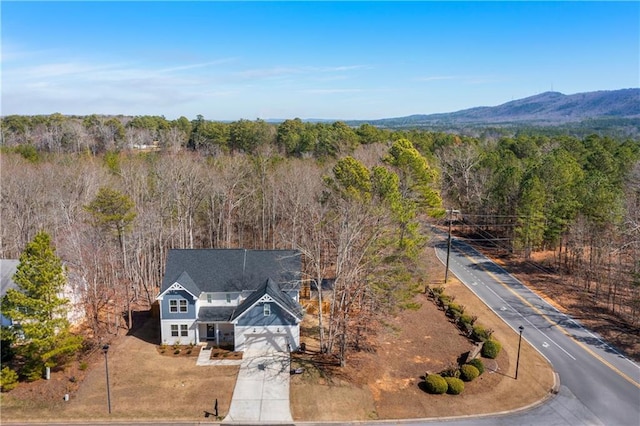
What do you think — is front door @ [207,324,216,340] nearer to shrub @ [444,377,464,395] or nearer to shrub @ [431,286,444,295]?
shrub @ [444,377,464,395]

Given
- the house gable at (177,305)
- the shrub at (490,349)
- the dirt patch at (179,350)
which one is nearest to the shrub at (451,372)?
the shrub at (490,349)

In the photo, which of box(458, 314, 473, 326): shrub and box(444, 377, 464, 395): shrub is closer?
box(444, 377, 464, 395): shrub

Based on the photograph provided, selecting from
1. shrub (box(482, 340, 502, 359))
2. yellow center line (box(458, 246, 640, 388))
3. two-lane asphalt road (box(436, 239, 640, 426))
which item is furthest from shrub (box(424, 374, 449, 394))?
yellow center line (box(458, 246, 640, 388))

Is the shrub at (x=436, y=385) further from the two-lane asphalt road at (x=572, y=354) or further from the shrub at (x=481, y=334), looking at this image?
the shrub at (x=481, y=334)

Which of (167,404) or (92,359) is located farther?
(92,359)

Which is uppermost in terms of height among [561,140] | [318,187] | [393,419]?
[561,140]

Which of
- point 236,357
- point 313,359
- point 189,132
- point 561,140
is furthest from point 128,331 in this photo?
point 561,140

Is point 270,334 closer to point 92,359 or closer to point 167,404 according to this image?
point 167,404
